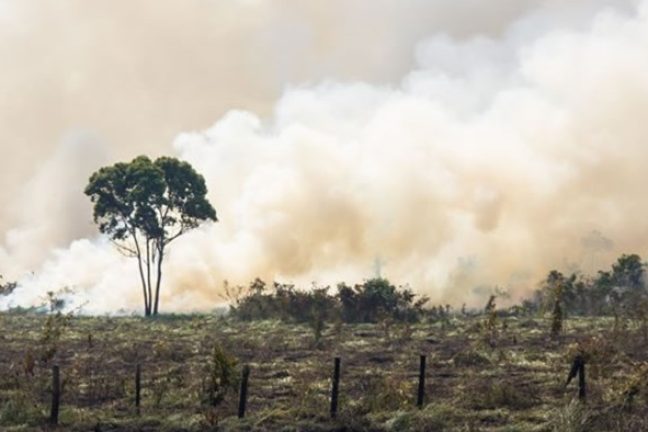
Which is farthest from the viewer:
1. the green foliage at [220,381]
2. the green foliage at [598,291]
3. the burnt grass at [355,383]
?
the green foliage at [598,291]

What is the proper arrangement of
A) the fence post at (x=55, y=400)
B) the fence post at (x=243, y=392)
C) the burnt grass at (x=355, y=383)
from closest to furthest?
the burnt grass at (x=355, y=383), the fence post at (x=243, y=392), the fence post at (x=55, y=400)

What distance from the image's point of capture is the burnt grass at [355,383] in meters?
20.9

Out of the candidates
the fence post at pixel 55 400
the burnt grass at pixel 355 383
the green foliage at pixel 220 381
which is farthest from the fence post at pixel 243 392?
the fence post at pixel 55 400

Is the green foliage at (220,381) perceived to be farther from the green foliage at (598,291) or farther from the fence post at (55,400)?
the green foliage at (598,291)

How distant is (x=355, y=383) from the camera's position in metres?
26.5

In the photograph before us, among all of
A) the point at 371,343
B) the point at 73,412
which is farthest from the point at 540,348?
the point at 73,412

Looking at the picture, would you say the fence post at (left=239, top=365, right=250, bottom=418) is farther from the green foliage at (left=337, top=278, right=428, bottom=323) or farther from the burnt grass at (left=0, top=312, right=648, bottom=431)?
the green foliage at (left=337, top=278, right=428, bottom=323)

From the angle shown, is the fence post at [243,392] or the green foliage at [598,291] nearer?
the fence post at [243,392]

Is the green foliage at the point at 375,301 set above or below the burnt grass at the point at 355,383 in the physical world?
above

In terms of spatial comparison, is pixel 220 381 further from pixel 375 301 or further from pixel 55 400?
pixel 375 301

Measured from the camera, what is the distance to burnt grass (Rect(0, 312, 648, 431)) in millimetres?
20938

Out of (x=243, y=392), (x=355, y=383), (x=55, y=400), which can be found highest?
(x=243, y=392)

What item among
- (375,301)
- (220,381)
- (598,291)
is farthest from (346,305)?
(220,381)

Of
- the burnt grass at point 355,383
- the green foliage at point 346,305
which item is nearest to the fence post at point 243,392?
the burnt grass at point 355,383
